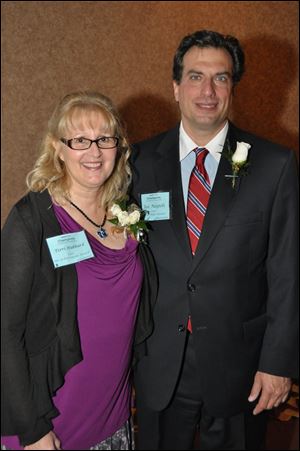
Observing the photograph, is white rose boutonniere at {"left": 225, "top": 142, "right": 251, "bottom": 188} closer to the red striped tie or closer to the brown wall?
the red striped tie

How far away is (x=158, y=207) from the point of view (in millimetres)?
2117

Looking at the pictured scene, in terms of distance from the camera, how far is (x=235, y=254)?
205 centimetres

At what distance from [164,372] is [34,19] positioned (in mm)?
2034

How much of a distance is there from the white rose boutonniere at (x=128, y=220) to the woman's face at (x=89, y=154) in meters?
0.15

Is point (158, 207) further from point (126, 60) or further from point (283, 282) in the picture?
point (126, 60)

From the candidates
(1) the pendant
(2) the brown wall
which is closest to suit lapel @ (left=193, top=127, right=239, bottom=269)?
(1) the pendant

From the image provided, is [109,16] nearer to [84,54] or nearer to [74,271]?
[84,54]

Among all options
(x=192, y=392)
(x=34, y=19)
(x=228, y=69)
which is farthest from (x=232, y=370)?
(x=34, y=19)

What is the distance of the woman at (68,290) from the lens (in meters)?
1.79

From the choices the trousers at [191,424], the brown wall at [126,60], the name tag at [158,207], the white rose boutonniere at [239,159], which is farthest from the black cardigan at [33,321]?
the brown wall at [126,60]

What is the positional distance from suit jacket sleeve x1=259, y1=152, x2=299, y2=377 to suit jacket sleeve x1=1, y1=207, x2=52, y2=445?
96 cm

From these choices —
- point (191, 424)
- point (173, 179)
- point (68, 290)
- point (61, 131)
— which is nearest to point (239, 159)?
point (173, 179)

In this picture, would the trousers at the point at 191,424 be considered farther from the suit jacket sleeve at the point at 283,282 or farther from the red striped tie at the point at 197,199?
the red striped tie at the point at 197,199

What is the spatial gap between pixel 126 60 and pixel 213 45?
3.31ft
